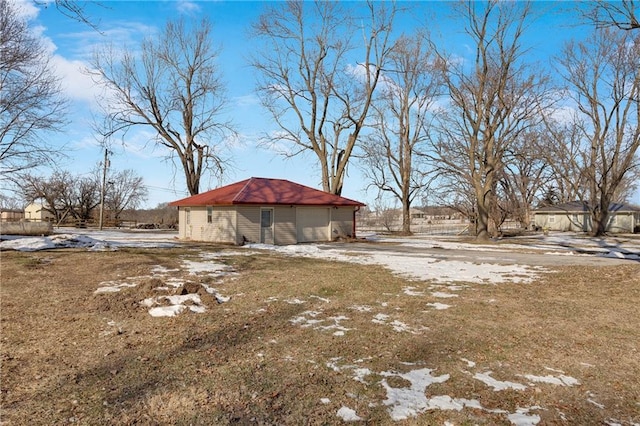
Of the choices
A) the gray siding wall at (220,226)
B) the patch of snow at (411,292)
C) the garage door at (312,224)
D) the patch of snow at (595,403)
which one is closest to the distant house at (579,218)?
the garage door at (312,224)

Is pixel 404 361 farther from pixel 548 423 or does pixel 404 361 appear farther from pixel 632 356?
pixel 632 356

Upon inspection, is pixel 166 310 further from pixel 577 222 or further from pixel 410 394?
pixel 577 222

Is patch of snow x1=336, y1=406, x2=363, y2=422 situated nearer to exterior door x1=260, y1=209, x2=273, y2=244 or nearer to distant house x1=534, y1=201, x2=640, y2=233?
exterior door x1=260, y1=209, x2=273, y2=244

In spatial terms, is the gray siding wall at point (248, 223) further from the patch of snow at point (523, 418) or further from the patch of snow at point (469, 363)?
the patch of snow at point (523, 418)

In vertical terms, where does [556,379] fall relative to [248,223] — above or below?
below

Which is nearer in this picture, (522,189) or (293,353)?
(293,353)

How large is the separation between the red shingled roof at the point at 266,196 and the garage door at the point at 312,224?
53 centimetres

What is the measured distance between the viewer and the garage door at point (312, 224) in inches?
824

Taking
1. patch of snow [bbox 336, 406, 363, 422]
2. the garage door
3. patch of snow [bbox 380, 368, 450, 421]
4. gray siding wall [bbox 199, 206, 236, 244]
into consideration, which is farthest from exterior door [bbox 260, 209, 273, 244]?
patch of snow [bbox 336, 406, 363, 422]

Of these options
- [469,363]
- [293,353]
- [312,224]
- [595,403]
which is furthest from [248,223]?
[595,403]

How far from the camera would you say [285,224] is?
2031 centimetres

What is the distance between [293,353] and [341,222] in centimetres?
1866

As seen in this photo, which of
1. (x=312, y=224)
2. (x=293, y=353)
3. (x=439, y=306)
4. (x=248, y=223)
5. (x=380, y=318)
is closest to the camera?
(x=293, y=353)

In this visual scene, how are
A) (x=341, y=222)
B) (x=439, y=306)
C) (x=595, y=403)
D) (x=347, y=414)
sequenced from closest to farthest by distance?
(x=347, y=414) < (x=595, y=403) < (x=439, y=306) < (x=341, y=222)
